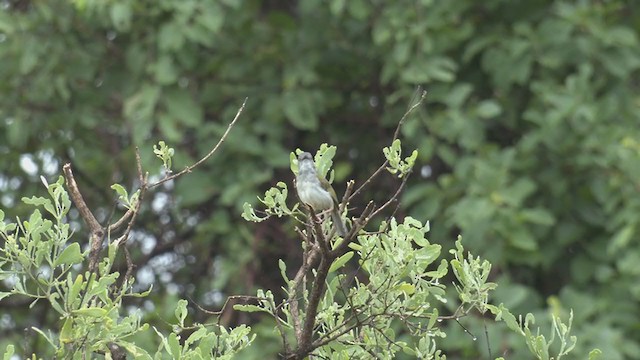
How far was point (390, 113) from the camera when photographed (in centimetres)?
604

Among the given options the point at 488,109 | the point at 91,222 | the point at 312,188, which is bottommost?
the point at 488,109

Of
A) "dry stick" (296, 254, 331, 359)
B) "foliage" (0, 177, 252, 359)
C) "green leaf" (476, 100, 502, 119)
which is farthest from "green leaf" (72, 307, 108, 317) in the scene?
"green leaf" (476, 100, 502, 119)

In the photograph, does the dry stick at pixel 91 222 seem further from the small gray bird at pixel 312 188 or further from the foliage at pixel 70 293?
the small gray bird at pixel 312 188

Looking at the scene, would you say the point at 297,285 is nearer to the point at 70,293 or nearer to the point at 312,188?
the point at 70,293

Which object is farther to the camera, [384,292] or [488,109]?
[488,109]

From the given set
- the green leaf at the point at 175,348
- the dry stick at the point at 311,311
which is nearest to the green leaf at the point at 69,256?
the green leaf at the point at 175,348

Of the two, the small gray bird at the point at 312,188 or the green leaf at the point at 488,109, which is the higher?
the small gray bird at the point at 312,188

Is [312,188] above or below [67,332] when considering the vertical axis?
below

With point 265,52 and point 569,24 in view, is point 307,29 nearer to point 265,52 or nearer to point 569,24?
point 265,52

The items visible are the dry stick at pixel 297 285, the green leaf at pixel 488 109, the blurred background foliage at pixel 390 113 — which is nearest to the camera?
the dry stick at pixel 297 285

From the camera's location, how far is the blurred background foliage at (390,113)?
219 inches

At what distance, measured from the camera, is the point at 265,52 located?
19.7 ft

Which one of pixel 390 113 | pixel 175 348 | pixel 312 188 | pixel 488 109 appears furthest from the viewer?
pixel 390 113

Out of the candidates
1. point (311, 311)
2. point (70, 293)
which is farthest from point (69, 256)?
point (311, 311)
